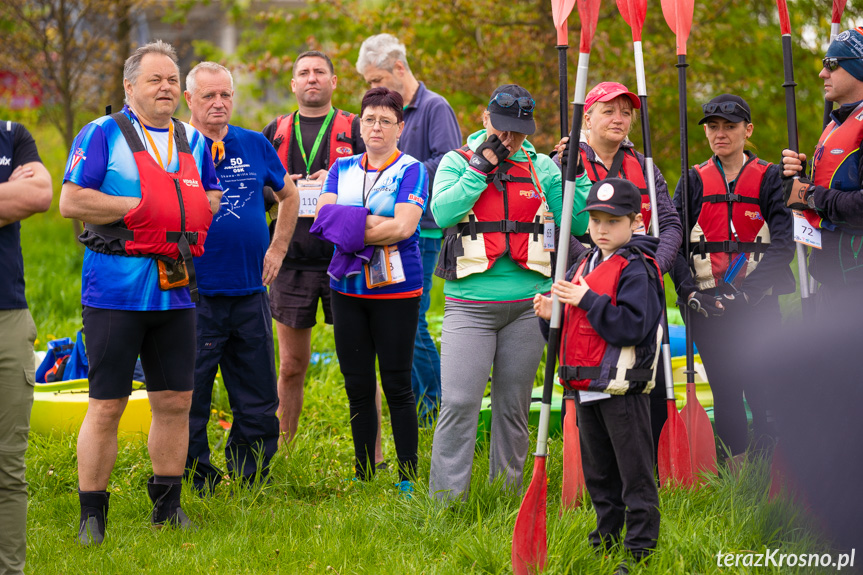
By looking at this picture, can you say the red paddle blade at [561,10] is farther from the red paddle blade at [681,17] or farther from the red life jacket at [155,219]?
the red life jacket at [155,219]

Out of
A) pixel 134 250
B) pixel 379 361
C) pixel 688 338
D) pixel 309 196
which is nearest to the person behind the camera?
pixel 134 250

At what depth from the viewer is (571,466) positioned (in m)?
4.16

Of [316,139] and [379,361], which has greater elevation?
[316,139]

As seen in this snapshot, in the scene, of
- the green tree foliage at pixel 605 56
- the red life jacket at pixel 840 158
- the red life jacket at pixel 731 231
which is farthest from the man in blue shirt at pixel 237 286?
the green tree foliage at pixel 605 56

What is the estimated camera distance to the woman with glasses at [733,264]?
461 centimetres

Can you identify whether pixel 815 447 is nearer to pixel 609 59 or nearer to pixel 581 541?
pixel 581 541

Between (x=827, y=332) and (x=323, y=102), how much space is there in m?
3.06

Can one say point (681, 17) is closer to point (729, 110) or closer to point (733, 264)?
point (729, 110)

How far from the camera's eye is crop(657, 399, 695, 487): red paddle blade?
14.3ft

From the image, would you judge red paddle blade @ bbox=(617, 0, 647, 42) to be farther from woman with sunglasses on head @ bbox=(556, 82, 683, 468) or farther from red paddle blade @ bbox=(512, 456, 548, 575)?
red paddle blade @ bbox=(512, 456, 548, 575)

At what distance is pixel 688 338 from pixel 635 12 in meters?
1.73

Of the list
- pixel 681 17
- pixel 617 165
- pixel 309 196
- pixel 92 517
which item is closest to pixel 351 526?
pixel 92 517

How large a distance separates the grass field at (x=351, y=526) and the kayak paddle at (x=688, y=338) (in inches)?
6.4

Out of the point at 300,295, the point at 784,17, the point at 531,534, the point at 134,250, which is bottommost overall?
the point at 531,534
